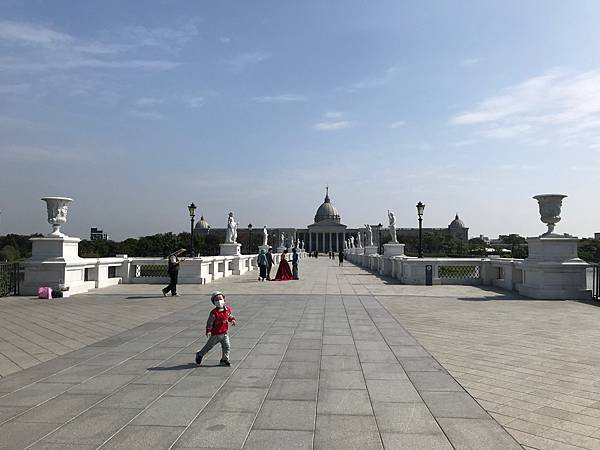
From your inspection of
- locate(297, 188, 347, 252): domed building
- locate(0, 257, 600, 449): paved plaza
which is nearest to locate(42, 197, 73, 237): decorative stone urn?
locate(0, 257, 600, 449): paved plaza

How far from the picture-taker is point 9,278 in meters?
18.6

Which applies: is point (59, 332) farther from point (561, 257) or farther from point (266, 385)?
point (561, 257)

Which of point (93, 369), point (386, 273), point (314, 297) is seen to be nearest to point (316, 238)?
point (386, 273)

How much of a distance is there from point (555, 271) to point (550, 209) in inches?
96.0

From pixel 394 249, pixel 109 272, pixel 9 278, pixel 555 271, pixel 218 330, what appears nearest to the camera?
pixel 218 330

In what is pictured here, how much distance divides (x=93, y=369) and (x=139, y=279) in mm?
16593

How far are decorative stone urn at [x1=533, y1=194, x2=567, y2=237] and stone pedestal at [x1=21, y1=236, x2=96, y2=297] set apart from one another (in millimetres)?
17368

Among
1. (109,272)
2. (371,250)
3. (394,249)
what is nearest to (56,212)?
(109,272)

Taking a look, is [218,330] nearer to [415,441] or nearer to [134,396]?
[134,396]

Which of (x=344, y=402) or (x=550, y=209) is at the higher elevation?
(x=550, y=209)

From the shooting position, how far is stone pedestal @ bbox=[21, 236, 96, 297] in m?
18.1

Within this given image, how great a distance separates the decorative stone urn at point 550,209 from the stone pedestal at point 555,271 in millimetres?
631

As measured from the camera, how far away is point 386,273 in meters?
31.0

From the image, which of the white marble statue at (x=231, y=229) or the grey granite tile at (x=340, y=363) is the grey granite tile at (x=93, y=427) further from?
the white marble statue at (x=231, y=229)
